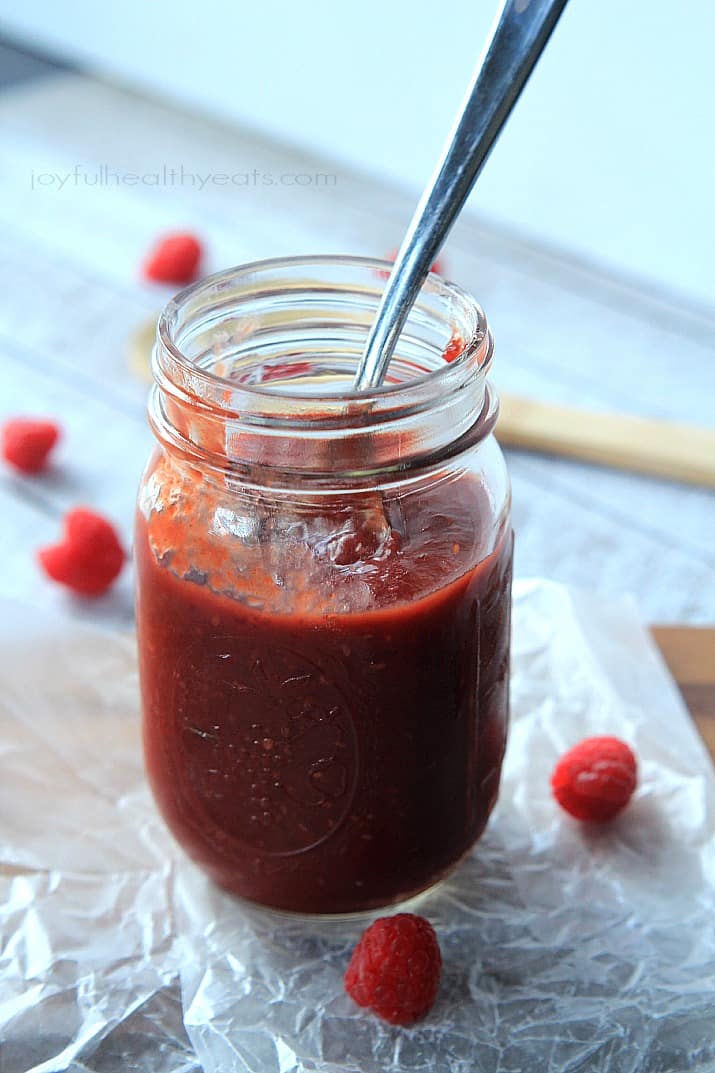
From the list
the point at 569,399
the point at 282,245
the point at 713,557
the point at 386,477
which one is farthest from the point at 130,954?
the point at 282,245

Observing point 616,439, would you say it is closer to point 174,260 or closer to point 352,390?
point 174,260

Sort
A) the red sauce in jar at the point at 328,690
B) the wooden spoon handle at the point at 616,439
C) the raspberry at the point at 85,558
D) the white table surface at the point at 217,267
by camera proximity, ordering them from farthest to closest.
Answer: the wooden spoon handle at the point at 616,439, the white table surface at the point at 217,267, the raspberry at the point at 85,558, the red sauce in jar at the point at 328,690

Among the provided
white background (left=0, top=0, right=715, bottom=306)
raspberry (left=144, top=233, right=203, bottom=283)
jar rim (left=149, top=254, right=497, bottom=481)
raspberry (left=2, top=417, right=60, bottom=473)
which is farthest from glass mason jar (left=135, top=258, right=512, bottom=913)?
white background (left=0, top=0, right=715, bottom=306)

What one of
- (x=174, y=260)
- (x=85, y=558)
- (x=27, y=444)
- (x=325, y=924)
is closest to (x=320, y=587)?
(x=325, y=924)

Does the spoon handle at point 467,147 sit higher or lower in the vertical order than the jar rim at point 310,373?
higher

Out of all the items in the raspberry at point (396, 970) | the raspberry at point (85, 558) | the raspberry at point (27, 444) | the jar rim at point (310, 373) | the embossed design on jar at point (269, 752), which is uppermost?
the jar rim at point (310, 373)

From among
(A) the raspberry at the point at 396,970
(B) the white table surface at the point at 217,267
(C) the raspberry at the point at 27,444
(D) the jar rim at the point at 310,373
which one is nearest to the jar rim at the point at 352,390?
(D) the jar rim at the point at 310,373

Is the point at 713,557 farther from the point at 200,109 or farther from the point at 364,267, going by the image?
the point at 200,109

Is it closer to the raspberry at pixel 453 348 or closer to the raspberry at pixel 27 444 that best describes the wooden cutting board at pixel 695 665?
the raspberry at pixel 453 348
